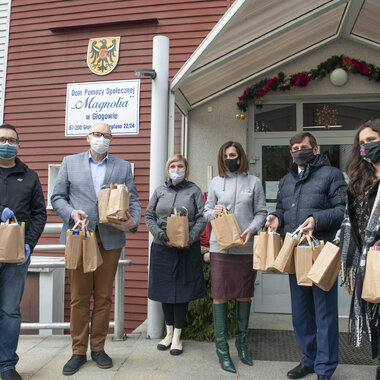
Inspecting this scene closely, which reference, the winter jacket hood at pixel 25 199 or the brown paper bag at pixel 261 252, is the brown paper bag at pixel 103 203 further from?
the brown paper bag at pixel 261 252

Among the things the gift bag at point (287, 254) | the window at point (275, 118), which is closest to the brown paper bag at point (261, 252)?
the gift bag at point (287, 254)

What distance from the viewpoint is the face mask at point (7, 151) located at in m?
2.77

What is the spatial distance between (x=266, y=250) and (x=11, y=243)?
1.82 meters

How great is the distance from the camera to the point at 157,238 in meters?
3.30

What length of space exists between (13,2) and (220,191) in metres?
6.27

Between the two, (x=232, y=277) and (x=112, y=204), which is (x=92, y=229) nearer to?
(x=112, y=204)

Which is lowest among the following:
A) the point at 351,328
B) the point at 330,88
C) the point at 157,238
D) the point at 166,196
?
the point at 351,328

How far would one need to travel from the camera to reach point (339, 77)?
17.0 feet

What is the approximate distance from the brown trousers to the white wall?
2.77 metres

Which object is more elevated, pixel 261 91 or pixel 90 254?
pixel 261 91

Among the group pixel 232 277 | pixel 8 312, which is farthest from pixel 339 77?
pixel 8 312

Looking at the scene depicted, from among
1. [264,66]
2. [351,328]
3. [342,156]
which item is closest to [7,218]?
[351,328]

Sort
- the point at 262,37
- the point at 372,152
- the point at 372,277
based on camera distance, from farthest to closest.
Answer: the point at 262,37 → the point at 372,152 → the point at 372,277

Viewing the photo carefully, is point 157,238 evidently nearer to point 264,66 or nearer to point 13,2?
point 264,66
